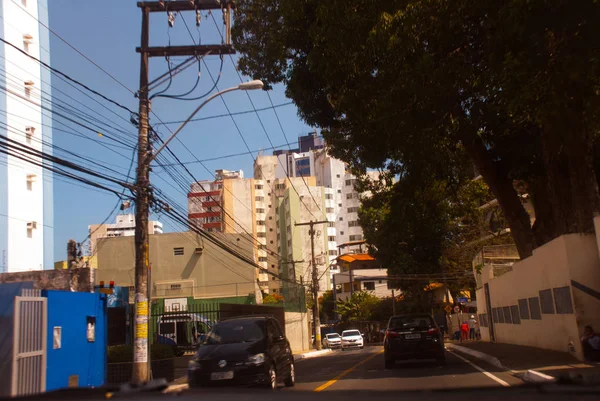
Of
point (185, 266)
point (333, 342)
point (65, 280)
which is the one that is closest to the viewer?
point (65, 280)

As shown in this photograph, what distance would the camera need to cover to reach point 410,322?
693 inches


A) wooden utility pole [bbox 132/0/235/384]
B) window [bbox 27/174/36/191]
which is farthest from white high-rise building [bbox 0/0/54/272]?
wooden utility pole [bbox 132/0/235/384]

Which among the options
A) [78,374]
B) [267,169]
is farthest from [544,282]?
[267,169]

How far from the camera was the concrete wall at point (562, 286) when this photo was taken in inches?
563

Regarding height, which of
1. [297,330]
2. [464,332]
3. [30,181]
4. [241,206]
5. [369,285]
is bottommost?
[464,332]

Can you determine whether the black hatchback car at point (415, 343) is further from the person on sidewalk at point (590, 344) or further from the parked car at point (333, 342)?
the parked car at point (333, 342)

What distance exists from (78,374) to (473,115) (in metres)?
11.4

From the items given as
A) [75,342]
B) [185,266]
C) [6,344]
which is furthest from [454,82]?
[185,266]

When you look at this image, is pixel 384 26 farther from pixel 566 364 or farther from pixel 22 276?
pixel 22 276

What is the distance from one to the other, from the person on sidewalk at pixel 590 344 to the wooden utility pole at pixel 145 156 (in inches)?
403

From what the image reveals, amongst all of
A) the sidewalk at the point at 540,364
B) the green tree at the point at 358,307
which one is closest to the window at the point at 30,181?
the sidewalk at the point at 540,364

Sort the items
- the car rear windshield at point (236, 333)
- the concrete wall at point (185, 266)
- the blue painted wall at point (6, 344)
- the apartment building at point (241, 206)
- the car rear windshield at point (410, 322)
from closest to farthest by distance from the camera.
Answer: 1. the blue painted wall at point (6, 344)
2. the car rear windshield at point (236, 333)
3. the car rear windshield at point (410, 322)
4. the concrete wall at point (185, 266)
5. the apartment building at point (241, 206)

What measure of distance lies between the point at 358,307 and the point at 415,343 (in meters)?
52.6

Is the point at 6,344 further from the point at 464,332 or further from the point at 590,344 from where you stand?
the point at 464,332
